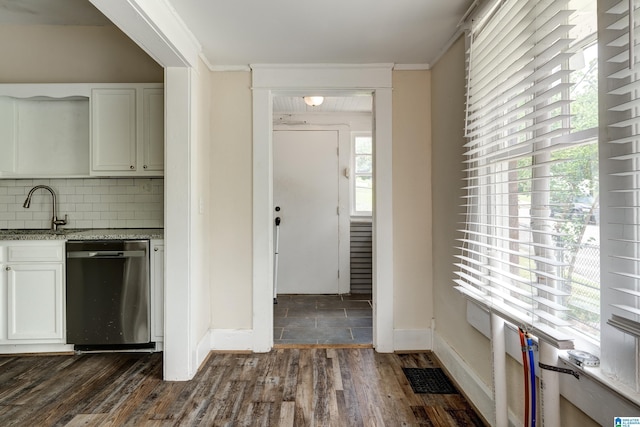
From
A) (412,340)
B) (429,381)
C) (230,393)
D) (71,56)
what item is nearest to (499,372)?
(429,381)

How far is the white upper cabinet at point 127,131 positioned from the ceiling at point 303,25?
1.91 ft

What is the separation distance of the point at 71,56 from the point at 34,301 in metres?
1.97

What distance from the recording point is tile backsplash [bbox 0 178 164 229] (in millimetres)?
2729

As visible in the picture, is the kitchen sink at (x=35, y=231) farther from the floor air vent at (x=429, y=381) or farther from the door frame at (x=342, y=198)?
the floor air vent at (x=429, y=381)

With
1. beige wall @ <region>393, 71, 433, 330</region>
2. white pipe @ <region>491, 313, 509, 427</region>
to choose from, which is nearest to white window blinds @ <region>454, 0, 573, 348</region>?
white pipe @ <region>491, 313, 509, 427</region>

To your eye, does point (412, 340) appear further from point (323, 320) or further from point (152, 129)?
point (152, 129)

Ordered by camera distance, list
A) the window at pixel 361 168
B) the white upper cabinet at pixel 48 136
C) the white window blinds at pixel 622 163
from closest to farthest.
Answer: the white window blinds at pixel 622 163 → the white upper cabinet at pixel 48 136 → the window at pixel 361 168

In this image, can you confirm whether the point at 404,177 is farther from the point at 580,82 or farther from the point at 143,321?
the point at 143,321

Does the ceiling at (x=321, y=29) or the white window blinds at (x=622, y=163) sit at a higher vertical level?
the ceiling at (x=321, y=29)

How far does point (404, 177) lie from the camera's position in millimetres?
2531

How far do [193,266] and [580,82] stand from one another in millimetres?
2213

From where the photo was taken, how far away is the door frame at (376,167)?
98.3 inches

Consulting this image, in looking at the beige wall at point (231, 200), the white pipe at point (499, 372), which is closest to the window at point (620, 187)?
the white pipe at point (499, 372)

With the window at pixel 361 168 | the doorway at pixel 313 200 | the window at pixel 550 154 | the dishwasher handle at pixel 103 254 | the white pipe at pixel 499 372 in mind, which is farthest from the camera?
the window at pixel 361 168
